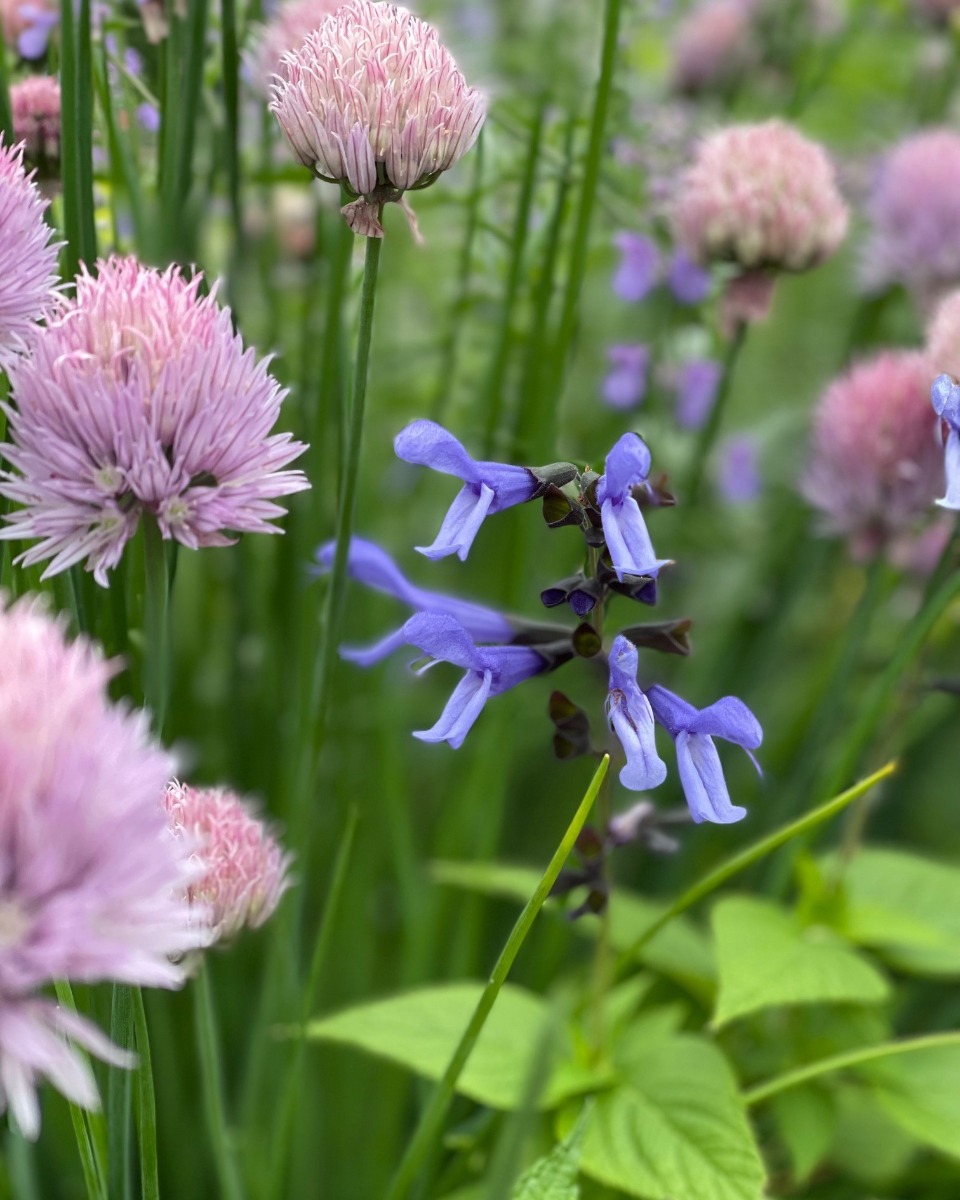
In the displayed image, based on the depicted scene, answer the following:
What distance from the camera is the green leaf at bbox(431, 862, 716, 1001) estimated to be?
2.16 feet

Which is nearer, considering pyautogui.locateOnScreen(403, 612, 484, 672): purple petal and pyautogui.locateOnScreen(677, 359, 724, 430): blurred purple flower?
pyautogui.locateOnScreen(403, 612, 484, 672): purple petal

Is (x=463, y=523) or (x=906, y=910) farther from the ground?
(x=463, y=523)

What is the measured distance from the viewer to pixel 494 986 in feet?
1.13

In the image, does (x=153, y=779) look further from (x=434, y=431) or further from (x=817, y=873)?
(x=817, y=873)

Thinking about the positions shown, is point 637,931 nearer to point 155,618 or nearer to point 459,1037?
point 459,1037

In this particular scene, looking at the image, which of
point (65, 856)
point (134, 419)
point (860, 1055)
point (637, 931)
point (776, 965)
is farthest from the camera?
point (637, 931)

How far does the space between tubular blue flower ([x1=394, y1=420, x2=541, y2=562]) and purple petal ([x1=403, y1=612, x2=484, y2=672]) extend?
0.02 m

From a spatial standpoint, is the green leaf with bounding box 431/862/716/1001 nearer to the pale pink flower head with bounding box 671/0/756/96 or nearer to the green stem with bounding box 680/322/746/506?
the green stem with bounding box 680/322/746/506

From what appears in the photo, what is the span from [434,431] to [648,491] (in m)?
0.08

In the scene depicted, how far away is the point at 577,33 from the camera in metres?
1.07

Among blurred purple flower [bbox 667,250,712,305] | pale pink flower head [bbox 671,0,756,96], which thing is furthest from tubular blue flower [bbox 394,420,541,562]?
pale pink flower head [bbox 671,0,756,96]

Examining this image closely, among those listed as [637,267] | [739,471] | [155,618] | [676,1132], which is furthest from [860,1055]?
[739,471]

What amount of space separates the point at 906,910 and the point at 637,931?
156 mm

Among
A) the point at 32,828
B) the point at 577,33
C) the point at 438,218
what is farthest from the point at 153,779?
the point at 577,33
